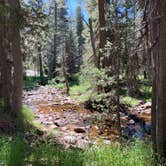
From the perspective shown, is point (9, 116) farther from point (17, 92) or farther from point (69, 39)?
Answer: point (69, 39)

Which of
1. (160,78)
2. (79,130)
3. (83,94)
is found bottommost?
(79,130)

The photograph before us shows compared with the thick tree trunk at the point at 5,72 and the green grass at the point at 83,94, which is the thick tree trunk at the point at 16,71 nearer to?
the thick tree trunk at the point at 5,72

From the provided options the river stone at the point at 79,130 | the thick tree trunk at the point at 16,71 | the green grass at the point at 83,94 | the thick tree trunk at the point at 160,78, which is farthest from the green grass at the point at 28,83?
the thick tree trunk at the point at 160,78

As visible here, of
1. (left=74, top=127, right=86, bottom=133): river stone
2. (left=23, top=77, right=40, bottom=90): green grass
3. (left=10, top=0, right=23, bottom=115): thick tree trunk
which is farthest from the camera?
(left=23, top=77, right=40, bottom=90): green grass

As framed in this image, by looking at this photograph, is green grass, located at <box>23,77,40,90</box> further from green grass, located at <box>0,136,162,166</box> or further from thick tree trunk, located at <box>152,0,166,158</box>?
thick tree trunk, located at <box>152,0,166,158</box>

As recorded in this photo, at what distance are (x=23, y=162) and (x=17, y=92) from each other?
255 inches

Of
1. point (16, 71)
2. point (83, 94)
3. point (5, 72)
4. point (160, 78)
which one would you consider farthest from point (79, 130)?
point (83, 94)

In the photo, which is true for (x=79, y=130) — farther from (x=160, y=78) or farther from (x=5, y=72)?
(x=160, y=78)

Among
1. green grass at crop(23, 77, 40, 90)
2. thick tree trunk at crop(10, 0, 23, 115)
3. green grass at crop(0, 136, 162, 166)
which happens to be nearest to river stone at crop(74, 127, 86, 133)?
thick tree trunk at crop(10, 0, 23, 115)

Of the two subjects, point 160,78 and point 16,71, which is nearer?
point 160,78


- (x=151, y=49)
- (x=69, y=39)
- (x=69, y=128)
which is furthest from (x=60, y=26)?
(x=151, y=49)

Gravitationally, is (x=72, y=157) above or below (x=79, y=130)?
above

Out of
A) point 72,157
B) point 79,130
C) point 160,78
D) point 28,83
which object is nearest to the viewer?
point 72,157

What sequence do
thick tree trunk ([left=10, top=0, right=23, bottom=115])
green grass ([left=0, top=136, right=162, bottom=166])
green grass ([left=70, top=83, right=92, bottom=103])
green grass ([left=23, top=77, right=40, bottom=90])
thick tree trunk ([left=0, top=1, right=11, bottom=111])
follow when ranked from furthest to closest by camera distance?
green grass ([left=23, top=77, right=40, bottom=90])
green grass ([left=70, top=83, right=92, bottom=103])
thick tree trunk ([left=0, top=1, right=11, bottom=111])
thick tree trunk ([left=10, top=0, right=23, bottom=115])
green grass ([left=0, top=136, right=162, bottom=166])
